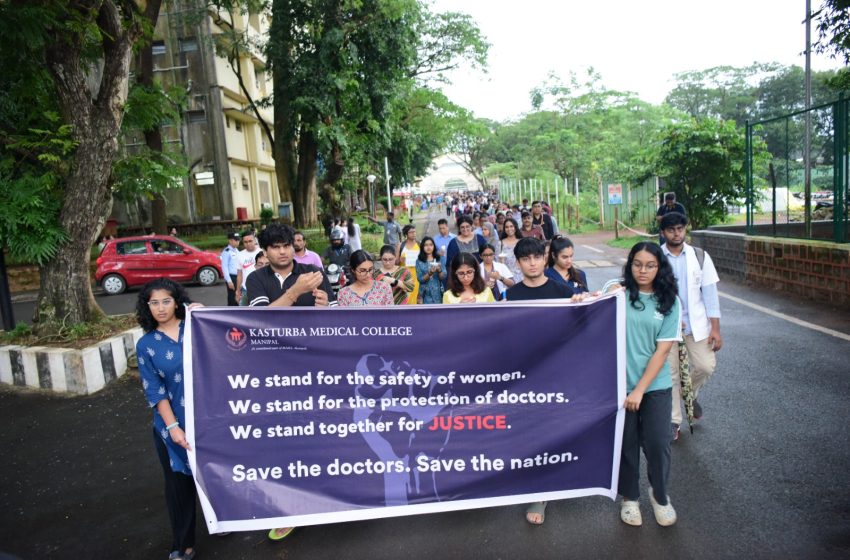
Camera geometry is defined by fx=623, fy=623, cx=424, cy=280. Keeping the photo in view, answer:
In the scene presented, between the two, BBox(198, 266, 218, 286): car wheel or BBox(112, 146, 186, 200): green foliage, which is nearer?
BBox(112, 146, 186, 200): green foliage

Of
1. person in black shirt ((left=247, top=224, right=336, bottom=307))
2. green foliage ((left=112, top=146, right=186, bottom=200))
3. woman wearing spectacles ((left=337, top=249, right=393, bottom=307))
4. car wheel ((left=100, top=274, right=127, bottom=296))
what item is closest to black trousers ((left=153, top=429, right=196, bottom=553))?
person in black shirt ((left=247, top=224, right=336, bottom=307))

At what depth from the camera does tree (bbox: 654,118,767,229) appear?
53.6 ft

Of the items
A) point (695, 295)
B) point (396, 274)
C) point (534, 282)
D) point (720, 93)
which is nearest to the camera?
point (534, 282)

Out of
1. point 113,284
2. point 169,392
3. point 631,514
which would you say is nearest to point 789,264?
point 631,514

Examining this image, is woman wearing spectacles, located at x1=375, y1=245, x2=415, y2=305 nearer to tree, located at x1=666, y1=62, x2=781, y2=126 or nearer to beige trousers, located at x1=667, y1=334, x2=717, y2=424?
beige trousers, located at x1=667, y1=334, x2=717, y2=424

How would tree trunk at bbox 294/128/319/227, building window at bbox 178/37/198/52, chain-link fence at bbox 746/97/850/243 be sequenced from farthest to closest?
1. building window at bbox 178/37/198/52
2. tree trunk at bbox 294/128/319/227
3. chain-link fence at bbox 746/97/850/243

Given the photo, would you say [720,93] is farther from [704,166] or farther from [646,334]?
[646,334]

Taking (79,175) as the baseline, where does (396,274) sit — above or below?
below

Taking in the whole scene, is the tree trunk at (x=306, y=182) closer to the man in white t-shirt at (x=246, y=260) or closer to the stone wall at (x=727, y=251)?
the stone wall at (x=727, y=251)

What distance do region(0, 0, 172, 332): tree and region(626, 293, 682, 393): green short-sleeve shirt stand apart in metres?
7.22

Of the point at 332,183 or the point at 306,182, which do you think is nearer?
the point at 332,183

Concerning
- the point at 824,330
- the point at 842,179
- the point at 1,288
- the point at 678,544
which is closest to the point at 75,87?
the point at 1,288

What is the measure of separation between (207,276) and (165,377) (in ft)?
47.5

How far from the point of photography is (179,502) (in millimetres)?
3365
